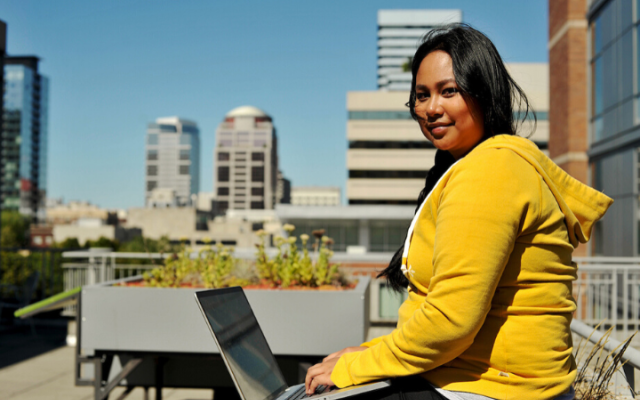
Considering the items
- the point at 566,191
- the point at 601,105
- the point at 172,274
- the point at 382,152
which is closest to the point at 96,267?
the point at 172,274

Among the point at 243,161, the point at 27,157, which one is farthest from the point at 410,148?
the point at 27,157

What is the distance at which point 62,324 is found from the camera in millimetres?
9305

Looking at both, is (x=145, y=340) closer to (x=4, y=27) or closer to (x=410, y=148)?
(x=4, y=27)

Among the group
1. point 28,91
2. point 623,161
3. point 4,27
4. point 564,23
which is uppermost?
point 28,91

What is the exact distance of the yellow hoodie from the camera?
3.67 feet

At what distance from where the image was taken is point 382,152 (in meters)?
74.4

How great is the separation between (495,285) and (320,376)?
1.67ft

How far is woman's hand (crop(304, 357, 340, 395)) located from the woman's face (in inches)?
23.9

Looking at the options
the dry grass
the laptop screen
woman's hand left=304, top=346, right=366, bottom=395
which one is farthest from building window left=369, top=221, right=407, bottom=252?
woman's hand left=304, top=346, right=366, bottom=395

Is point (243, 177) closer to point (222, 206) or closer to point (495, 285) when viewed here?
point (222, 206)

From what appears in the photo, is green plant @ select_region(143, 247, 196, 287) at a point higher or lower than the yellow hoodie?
lower

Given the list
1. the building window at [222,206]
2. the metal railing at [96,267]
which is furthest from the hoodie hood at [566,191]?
the building window at [222,206]

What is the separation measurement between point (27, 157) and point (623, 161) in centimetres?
18873

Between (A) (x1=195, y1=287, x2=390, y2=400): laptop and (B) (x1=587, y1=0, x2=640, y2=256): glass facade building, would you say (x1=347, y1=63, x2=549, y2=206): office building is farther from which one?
(A) (x1=195, y1=287, x2=390, y2=400): laptop
